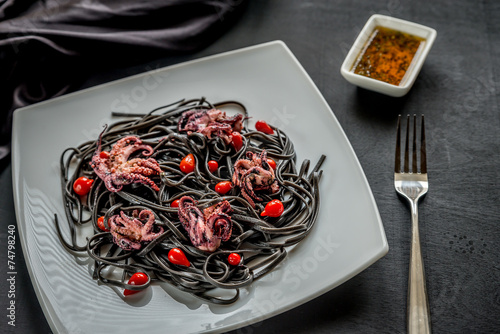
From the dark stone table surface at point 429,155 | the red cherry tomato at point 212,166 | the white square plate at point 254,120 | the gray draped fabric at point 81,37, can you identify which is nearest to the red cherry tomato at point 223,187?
the red cherry tomato at point 212,166

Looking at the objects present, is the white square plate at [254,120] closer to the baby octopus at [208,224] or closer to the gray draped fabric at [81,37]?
the baby octopus at [208,224]

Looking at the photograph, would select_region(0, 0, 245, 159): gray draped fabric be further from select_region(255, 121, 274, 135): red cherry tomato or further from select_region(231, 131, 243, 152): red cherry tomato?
select_region(231, 131, 243, 152): red cherry tomato

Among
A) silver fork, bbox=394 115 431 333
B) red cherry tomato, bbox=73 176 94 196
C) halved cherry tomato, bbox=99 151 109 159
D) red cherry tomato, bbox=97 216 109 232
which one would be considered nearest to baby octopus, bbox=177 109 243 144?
halved cherry tomato, bbox=99 151 109 159

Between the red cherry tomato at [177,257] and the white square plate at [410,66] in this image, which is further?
the white square plate at [410,66]

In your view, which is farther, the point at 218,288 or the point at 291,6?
the point at 291,6

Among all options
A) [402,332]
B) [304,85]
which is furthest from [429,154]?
[402,332]

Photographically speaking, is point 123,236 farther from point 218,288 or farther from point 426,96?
point 426,96

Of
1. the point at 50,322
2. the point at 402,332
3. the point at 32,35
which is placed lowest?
the point at 402,332

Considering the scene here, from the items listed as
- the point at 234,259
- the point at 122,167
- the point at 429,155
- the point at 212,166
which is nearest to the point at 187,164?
the point at 212,166
